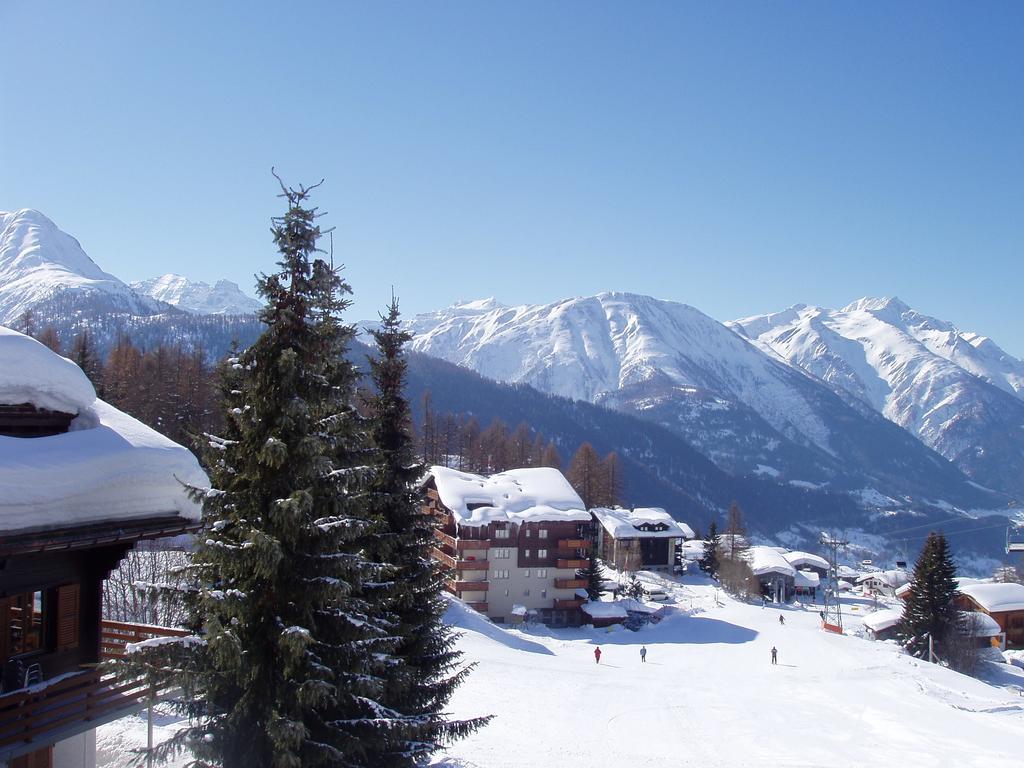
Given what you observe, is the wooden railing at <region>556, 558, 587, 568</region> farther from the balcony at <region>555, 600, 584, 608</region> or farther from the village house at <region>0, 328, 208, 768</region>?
the village house at <region>0, 328, 208, 768</region>

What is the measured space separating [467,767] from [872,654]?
4023cm

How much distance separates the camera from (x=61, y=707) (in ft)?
35.2

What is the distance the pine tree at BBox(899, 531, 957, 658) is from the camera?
190ft

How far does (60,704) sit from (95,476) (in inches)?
142

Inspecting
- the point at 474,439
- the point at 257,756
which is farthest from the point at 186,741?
the point at 474,439

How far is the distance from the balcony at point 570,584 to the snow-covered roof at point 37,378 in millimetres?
52245

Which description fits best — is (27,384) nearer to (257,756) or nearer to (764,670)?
(257,756)

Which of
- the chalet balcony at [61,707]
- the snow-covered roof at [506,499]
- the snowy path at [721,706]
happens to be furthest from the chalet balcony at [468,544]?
the chalet balcony at [61,707]

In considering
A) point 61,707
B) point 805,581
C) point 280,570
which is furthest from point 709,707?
point 805,581

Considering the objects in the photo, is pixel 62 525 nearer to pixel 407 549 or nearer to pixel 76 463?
Answer: pixel 76 463

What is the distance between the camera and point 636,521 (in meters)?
92.3

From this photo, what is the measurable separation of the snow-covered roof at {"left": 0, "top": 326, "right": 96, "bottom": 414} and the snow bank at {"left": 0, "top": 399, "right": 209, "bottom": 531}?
1.54ft

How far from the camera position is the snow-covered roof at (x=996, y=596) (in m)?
73.0

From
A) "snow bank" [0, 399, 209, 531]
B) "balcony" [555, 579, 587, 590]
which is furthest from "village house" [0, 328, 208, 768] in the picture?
"balcony" [555, 579, 587, 590]
